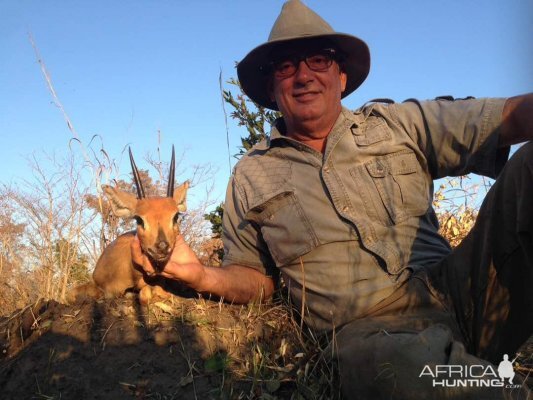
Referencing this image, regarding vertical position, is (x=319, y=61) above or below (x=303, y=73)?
above

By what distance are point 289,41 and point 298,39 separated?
0.08 metres

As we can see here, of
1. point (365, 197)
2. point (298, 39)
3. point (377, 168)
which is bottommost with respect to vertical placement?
point (365, 197)

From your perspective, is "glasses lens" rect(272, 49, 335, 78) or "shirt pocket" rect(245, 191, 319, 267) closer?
"shirt pocket" rect(245, 191, 319, 267)

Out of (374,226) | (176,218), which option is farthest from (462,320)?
(176,218)

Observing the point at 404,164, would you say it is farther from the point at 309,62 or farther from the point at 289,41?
the point at 289,41

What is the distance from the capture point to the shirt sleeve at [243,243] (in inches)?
174

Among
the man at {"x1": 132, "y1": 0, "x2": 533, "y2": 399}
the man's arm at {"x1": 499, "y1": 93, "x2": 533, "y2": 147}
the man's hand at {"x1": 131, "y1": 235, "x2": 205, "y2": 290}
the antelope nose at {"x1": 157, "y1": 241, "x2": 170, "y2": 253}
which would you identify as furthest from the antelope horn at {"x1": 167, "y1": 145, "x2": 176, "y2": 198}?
the man's arm at {"x1": 499, "y1": 93, "x2": 533, "y2": 147}

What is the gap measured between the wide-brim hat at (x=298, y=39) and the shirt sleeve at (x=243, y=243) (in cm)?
112

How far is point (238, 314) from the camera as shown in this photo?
161 inches

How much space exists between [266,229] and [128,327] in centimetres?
127

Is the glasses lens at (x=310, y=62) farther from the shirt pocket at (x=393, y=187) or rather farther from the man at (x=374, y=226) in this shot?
the shirt pocket at (x=393, y=187)

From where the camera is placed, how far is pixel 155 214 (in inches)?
166

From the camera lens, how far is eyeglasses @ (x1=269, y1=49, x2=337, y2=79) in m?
4.36

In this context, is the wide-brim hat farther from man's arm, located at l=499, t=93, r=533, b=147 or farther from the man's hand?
the man's hand
